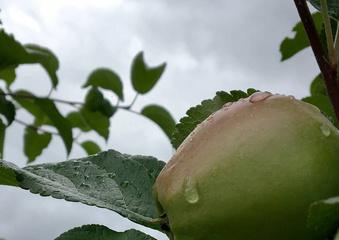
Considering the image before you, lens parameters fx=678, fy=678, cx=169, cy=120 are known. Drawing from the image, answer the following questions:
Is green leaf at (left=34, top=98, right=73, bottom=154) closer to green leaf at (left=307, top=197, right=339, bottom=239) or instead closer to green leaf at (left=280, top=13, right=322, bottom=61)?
green leaf at (left=280, top=13, right=322, bottom=61)

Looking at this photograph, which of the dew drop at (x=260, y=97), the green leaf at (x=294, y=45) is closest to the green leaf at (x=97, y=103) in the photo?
the green leaf at (x=294, y=45)

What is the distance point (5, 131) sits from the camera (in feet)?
5.09

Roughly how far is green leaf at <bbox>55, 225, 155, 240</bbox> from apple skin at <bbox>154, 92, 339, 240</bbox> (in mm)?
142

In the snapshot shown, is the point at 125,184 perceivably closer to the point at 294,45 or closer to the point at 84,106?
the point at 294,45

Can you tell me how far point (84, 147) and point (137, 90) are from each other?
374 mm

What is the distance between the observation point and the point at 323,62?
61cm

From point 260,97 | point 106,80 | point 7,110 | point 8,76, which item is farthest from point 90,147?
point 260,97

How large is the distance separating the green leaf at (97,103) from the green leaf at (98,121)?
0.10 feet

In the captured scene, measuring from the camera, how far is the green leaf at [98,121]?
6.76 ft

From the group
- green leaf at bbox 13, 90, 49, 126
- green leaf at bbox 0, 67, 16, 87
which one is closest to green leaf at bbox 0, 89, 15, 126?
green leaf at bbox 0, 67, 16, 87

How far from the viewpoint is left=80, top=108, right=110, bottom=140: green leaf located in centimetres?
206

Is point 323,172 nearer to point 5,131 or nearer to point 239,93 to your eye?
point 239,93

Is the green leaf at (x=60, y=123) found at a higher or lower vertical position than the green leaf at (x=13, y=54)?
lower

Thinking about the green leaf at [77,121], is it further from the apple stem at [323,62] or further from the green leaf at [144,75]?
the apple stem at [323,62]
